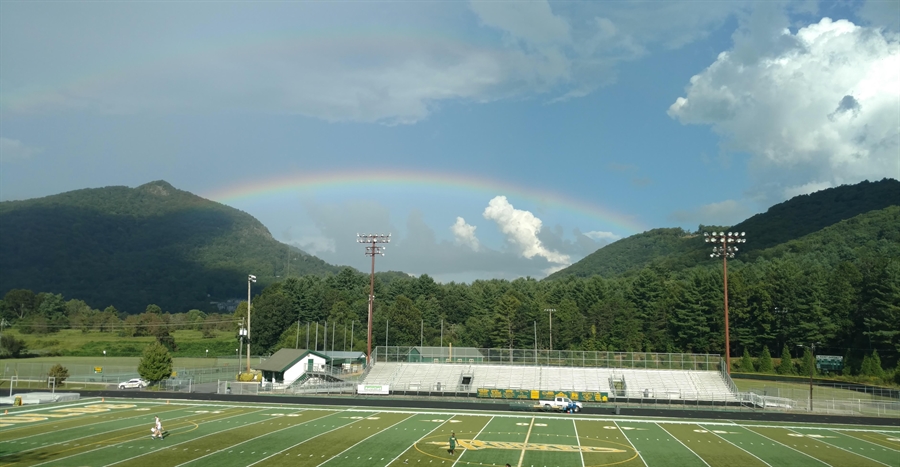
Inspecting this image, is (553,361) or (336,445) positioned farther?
(553,361)

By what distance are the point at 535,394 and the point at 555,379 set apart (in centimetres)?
Answer: 731

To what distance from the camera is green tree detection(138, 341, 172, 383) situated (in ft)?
210

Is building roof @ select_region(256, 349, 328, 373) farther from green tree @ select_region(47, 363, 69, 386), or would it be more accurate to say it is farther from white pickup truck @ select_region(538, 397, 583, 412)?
white pickup truck @ select_region(538, 397, 583, 412)

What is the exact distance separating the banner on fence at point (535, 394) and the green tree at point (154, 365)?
30918 millimetres

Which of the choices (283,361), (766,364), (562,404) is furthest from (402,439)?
(766,364)

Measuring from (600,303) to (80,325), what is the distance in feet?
368

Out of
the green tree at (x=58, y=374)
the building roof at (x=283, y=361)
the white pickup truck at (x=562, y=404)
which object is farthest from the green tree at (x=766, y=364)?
the green tree at (x=58, y=374)

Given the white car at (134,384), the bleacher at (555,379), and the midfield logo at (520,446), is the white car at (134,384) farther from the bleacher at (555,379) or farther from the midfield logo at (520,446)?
the midfield logo at (520,446)

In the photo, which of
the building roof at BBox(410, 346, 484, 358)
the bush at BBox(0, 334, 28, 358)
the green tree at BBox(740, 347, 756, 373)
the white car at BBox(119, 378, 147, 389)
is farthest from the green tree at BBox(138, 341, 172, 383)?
the green tree at BBox(740, 347, 756, 373)

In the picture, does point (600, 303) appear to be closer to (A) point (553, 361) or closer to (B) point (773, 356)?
(B) point (773, 356)

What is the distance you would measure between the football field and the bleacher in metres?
15.0

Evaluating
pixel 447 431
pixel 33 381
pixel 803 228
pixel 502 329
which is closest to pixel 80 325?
pixel 33 381

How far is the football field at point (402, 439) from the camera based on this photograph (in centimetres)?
3059

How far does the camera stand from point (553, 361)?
234ft
